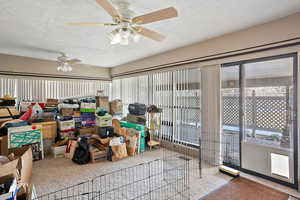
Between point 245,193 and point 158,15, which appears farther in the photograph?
point 245,193

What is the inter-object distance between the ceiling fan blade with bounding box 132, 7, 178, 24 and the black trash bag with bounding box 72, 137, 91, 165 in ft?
8.49

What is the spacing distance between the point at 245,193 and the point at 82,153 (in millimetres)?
2863

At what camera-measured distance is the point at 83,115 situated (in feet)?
14.1

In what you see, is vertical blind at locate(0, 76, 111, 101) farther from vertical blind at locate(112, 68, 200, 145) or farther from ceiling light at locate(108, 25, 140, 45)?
ceiling light at locate(108, 25, 140, 45)

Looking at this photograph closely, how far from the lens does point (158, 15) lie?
156 centimetres

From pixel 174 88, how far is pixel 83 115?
2612 millimetres

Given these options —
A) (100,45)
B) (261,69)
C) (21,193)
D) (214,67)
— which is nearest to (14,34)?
(100,45)

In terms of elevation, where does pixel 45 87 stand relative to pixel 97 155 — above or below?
above

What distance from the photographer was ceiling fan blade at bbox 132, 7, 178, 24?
1.48 m

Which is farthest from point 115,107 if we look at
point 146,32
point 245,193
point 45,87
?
point 245,193

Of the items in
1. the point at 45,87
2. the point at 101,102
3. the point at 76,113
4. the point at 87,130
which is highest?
the point at 45,87

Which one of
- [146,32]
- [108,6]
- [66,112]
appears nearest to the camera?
[108,6]

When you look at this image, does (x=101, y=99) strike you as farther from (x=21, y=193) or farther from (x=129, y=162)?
(x=21, y=193)

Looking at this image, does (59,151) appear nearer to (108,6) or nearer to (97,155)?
(97,155)
